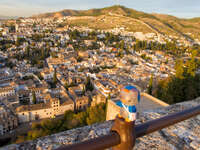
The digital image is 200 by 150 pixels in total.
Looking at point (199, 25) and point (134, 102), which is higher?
point (199, 25)

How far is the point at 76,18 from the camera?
2384 inches

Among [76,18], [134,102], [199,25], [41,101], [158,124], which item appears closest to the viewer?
[134,102]

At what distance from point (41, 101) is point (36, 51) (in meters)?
13.1

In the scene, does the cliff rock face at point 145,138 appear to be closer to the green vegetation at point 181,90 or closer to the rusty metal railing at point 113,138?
the rusty metal railing at point 113,138

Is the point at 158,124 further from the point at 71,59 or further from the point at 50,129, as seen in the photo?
the point at 71,59

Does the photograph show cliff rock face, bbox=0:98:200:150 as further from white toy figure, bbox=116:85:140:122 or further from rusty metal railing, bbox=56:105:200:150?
white toy figure, bbox=116:85:140:122

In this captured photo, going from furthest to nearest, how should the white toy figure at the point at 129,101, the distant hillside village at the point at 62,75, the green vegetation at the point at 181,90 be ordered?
the distant hillside village at the point at 62,75 < the green vegetation at the point at 181,90 < the white toy figure at the point at 129,101

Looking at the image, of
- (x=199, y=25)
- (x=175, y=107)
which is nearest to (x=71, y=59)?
(x=175, y=107)

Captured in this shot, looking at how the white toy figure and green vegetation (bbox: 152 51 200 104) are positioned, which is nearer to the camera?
the white toy figure

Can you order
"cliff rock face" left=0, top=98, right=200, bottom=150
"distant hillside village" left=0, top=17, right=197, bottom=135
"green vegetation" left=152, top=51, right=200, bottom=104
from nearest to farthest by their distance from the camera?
"cliff rock face" left=0, top=98, right=200, bottom=150
"green vegetation" left=152, top=51, right=200, bottom=104
"distant hillside village" left=0, top=17, right=197, bottom=135

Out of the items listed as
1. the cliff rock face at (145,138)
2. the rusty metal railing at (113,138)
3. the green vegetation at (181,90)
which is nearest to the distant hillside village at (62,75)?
the green vegetation at (181,90)

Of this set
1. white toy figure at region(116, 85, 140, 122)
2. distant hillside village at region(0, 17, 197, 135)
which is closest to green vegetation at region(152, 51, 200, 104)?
distant hillside village at region(0, 17, 197, 135)

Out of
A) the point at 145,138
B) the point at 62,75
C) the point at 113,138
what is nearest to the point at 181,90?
the point at 145,138

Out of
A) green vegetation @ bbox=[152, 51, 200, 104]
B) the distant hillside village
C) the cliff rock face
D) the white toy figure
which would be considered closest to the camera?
the white toy figure
